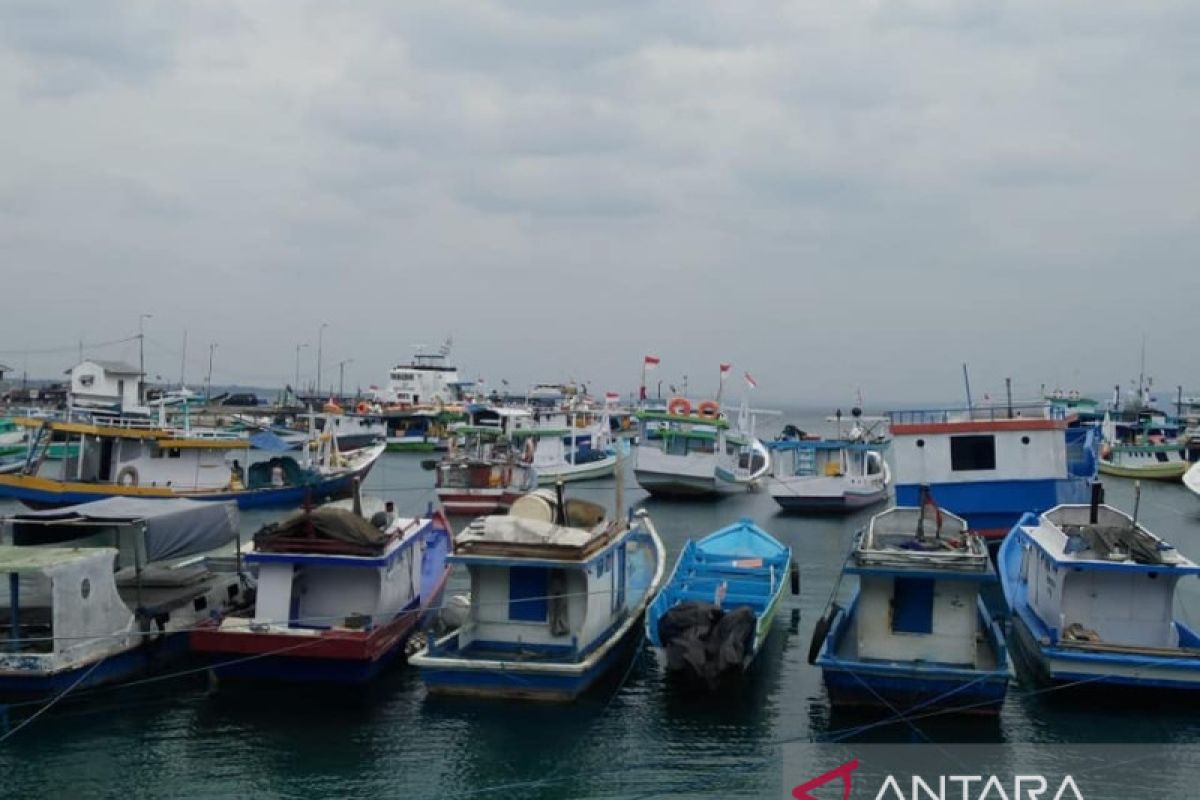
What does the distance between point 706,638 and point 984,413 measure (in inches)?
620

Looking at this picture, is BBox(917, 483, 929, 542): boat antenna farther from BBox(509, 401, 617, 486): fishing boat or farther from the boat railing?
BBox(509, 401, 617, 486): fishing boat

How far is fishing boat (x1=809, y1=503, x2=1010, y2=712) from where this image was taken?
15.2 meters

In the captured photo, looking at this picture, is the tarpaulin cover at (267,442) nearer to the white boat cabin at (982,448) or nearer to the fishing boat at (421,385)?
the white boat cabin at (982,448)

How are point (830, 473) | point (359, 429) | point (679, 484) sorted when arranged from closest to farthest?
point (830, 473), point (679, 484), point (359, 429)

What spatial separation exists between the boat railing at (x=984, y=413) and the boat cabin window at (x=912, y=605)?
13310mm

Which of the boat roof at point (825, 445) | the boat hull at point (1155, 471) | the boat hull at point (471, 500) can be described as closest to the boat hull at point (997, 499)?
the boat roof at point (825, 445)

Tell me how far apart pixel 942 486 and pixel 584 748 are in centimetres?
1665

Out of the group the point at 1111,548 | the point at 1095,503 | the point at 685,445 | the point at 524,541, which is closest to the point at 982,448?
the point at 1095,503

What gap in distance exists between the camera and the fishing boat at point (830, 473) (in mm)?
42406

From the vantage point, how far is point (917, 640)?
Result: 16.0 meters

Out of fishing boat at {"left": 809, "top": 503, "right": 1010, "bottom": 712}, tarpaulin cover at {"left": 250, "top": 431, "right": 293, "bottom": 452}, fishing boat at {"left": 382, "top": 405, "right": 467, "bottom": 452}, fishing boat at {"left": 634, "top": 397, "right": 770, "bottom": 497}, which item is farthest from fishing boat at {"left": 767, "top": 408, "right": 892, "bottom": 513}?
fishing boat at {"left": 382, "top": 405, "right": 467, "bottom": 452}

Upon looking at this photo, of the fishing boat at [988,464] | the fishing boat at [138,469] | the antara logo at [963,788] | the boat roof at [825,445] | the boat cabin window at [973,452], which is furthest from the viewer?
the boat roof at [825,445]

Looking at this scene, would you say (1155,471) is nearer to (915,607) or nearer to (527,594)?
(915,607)

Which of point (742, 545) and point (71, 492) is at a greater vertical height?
point (742, 545)
